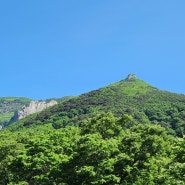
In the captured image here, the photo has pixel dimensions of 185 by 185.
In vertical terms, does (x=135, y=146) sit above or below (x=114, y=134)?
below

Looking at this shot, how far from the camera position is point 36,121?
199 metres

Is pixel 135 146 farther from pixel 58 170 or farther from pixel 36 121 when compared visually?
pixel 36 121

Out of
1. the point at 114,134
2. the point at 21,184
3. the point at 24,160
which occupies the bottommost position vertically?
the point at 21,184

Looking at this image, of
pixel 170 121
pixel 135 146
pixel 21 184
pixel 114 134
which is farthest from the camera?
pixel 170 121

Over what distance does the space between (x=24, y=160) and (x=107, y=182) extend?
45.3 feet

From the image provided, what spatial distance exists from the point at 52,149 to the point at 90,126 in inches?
509

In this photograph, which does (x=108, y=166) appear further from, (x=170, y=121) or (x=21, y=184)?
(x=170, y=121)

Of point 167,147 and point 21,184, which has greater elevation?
point 167,147

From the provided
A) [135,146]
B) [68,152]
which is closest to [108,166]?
[135,146]

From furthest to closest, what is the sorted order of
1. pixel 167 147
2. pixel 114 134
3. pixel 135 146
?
pixel 114 134
pixel 167 147
pixel 135 146

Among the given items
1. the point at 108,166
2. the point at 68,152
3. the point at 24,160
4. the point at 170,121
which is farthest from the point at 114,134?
the point at 170,121

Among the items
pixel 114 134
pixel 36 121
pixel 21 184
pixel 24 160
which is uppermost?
pixel 36 121

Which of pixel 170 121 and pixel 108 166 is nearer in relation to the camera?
pixel 108 166

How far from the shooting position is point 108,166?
3731cm
